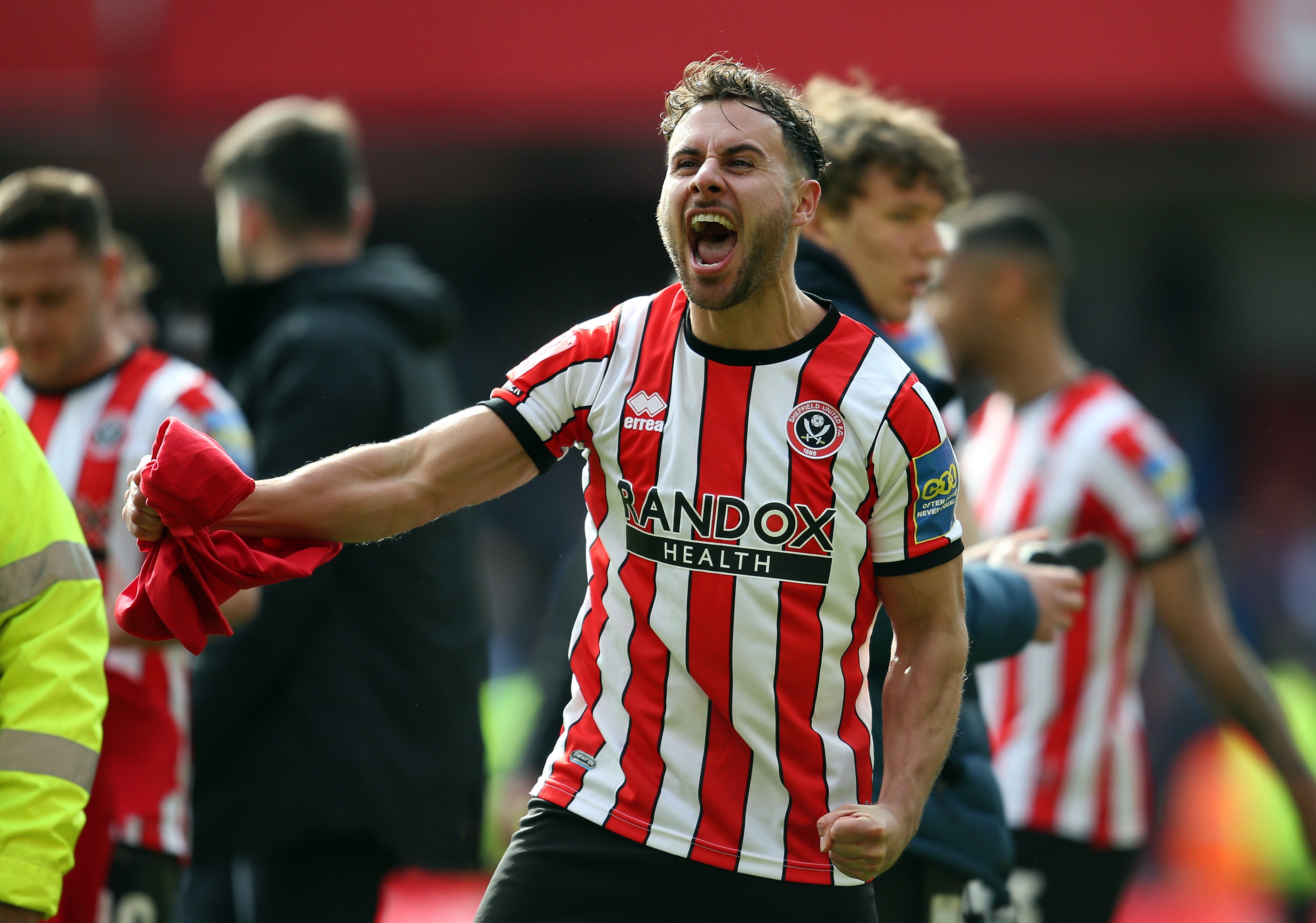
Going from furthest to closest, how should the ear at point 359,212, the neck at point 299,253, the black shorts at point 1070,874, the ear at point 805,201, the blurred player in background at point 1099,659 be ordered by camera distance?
1. the ear at point 359,212
2. the neck at point 299,253
3. the blurred player in background at point 1099,659
4. the black shorts at point 1070,874
5. the ear at point 805,201

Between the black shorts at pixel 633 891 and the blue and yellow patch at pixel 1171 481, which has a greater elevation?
the blue and yellow patch at pixel 1171 481

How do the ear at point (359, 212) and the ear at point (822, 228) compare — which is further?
the ear at point (359, 212)

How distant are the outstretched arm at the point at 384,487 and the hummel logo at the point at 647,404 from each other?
22 cm

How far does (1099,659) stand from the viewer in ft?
15.0

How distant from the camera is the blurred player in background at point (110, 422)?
151 inches

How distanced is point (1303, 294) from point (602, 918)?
16.0 meters

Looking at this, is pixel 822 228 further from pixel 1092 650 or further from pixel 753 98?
pixel 1092 650

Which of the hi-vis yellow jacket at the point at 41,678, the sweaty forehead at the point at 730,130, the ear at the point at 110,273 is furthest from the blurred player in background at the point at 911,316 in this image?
the ear at the point at 110,273

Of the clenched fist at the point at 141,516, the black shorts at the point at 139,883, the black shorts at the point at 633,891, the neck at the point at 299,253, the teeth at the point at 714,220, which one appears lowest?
the black shorts at the point at 139,883

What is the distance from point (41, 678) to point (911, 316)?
2.29 m

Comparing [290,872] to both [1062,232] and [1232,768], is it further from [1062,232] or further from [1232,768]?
[1062,232]

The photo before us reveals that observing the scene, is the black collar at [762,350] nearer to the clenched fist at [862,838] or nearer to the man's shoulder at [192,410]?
the clenched fist at [862,838]

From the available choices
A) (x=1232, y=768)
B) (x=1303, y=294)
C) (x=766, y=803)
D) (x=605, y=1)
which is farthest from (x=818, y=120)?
(x=1303, y=294)

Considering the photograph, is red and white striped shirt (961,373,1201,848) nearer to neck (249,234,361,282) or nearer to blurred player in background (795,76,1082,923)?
blurred player in background (795,76,1082,923)
